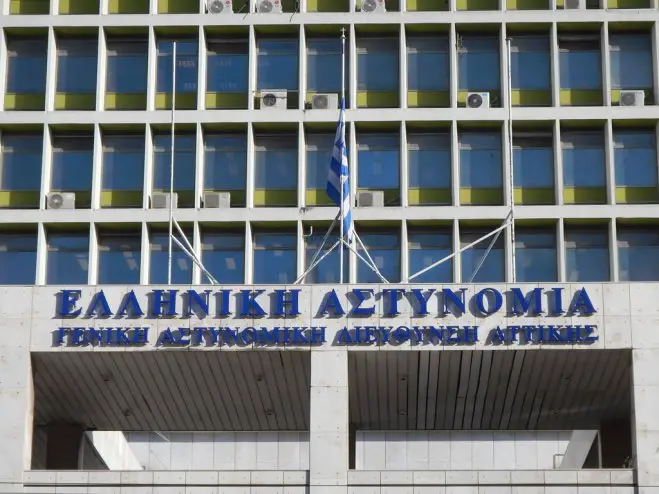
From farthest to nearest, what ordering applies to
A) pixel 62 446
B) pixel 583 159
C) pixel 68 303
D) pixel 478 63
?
1. pixel 62 446
2. pixel 478 63
3. pixel 583 159
4. pixel 68 303

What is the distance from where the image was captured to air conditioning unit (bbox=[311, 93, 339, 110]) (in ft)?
155

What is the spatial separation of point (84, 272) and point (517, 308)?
12570 millimetres

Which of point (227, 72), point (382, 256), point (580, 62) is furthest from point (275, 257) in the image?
point (580, 62)

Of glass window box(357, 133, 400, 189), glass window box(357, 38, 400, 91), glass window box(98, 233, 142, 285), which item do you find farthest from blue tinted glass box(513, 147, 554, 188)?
glass window box(98, 233, 142, 285)

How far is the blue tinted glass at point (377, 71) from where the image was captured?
47.6 m

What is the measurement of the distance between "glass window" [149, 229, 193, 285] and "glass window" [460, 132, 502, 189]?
8.26m

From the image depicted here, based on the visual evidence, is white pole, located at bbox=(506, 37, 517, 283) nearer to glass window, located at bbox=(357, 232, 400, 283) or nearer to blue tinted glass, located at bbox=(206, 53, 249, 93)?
glass window, located at bbox=(357, 232, 400, 283)

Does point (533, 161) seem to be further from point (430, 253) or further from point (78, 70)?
point (78, 70)

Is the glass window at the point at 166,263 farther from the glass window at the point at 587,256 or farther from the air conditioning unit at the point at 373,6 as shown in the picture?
the glass window at the point at 587,256

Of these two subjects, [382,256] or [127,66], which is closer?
[382,256]

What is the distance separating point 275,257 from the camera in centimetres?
4638

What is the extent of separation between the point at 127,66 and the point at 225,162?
4209 mm

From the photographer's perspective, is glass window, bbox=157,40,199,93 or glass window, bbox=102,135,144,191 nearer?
glass window, bbox=102,135,144,191

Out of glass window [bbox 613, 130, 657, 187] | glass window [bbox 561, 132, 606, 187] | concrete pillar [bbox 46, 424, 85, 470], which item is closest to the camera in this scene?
glass window [bbox 613, 130, 657, 187]
